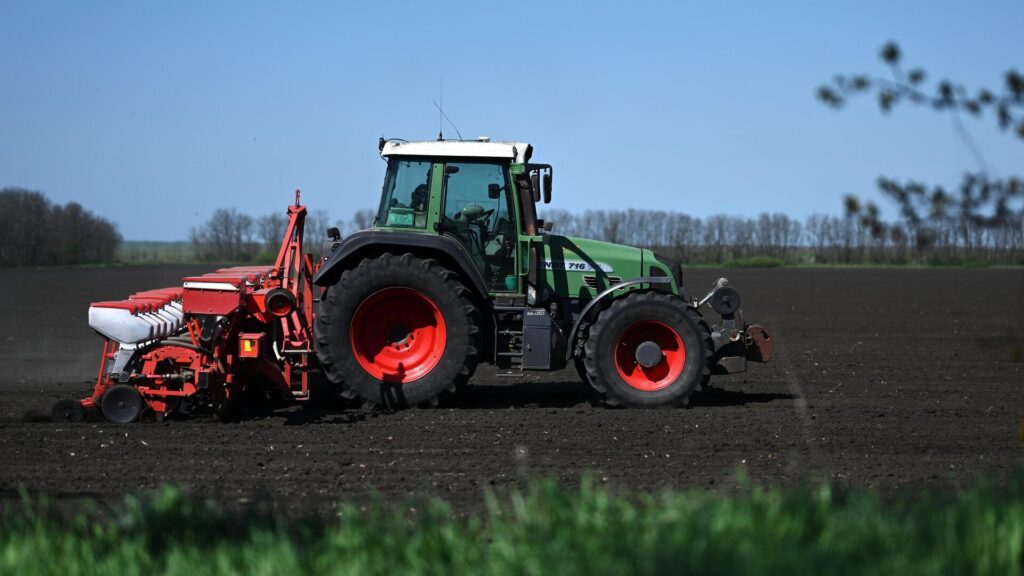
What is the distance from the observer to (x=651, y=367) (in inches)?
424

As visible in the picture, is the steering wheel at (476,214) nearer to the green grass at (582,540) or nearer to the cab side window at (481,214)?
the cab side window at (481,214)

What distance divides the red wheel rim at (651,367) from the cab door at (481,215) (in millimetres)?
1206

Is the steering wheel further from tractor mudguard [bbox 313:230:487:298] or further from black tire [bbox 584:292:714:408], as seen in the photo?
black tire [bbox 584:292:714:408]

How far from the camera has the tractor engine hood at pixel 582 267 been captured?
1106cm

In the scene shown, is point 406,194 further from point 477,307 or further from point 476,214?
point 477,307

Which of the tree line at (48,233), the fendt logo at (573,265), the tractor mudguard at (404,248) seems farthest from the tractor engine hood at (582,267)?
the tree line at (48,233)

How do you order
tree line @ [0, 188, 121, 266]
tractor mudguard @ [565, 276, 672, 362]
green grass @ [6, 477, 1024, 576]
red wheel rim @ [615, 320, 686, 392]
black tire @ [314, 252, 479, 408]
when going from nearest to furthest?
green grass @ [6, 477, 1024, 576], black tire @ [314, 252, 479, 408], tractor mudguard @ [565, 276, 672, 362], red wheel rim @ [615, 320, 686, 392], tree line @ [0, 188, 121, 266]

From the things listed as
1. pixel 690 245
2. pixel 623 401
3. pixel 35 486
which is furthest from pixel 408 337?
pixel 690 245

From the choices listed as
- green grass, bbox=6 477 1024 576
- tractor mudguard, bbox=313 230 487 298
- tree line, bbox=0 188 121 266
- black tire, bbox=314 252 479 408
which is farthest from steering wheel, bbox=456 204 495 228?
tree line, bbox=0 188 121 266

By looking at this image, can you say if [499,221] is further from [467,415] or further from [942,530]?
[942,530]

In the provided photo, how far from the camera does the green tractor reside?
10484mm

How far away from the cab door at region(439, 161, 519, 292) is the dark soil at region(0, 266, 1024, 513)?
1.47 m

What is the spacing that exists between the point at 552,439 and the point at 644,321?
2.00 m

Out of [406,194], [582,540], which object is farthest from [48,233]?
[582,540]
